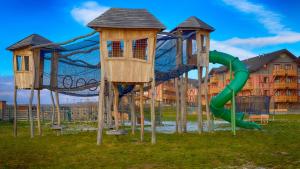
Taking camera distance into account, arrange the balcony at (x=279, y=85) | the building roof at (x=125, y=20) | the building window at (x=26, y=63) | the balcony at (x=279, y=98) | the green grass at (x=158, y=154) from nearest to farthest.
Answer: the green grass at (x=158, y=154) < the building roof at (x=125, y=20) < the building window at (x=26, y=63) < the balcony at (x=279, y=85) < the balcony at (x=279, y=98)

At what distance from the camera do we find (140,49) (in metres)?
16.9

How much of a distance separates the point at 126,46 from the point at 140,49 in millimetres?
737

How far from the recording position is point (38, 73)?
72.4ft

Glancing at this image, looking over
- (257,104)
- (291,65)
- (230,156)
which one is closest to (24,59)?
(230,156)

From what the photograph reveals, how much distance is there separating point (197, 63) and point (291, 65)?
63.6m

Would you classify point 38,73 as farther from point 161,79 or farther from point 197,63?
point 197,63

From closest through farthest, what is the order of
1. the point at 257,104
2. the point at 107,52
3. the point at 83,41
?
the point at 107,52
the point at 83,41
the point at 257,104

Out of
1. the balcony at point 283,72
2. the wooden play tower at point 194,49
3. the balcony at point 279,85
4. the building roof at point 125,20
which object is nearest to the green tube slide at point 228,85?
the wooden play tower at point 194,49

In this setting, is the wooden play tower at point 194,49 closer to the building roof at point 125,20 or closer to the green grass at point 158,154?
the green grass at point 158,154

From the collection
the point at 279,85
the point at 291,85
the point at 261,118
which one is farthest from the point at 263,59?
the point at 261,118

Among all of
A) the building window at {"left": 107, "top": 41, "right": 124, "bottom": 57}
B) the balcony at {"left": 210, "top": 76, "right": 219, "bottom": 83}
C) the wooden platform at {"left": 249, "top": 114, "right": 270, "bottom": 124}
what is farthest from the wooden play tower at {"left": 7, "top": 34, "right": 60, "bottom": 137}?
the balcony at {"left": 210, "top": 76, "right": 219, "bottom": 83}

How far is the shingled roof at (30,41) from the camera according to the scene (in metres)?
21.9

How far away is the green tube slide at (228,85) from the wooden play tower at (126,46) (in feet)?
27.2

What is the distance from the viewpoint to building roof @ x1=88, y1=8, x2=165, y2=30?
1620 centimetres
